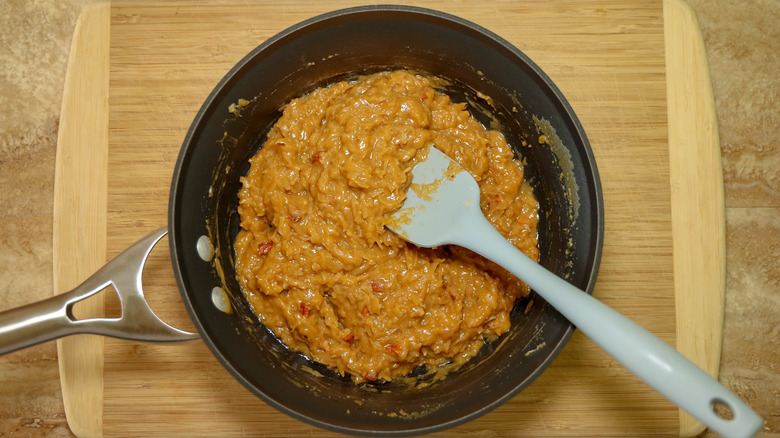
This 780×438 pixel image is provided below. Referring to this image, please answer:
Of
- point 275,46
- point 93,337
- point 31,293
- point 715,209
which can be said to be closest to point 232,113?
point 275,46

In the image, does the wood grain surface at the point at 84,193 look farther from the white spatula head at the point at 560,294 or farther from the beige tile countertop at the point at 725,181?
the white spatula head at the point at 560,294

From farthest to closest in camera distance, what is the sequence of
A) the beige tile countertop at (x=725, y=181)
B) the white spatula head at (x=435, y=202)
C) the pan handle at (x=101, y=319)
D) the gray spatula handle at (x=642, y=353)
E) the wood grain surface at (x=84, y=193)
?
the beige tile countertop at (x=725, y=181) → the wood grain surface at (x=84, y=193) → the white spatula head at (x=435, y=202) → the pan handle at (x=101, y=319) → the gray spatula handle at (x=642, y=353)

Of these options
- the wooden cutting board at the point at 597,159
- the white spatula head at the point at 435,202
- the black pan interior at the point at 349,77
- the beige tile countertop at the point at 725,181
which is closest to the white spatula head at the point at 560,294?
the white spatula head at the point at 435,202

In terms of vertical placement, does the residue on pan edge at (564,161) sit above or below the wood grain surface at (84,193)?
above

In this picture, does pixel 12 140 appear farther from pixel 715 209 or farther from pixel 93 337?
pixel 715 209

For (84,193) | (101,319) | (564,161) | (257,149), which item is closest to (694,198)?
(564,161)

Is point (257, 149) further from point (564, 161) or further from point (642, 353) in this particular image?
point (642, 353)

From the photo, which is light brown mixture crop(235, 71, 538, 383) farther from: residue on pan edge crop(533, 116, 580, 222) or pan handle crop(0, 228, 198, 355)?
pan handle crop(0, 228, 198, 355)
